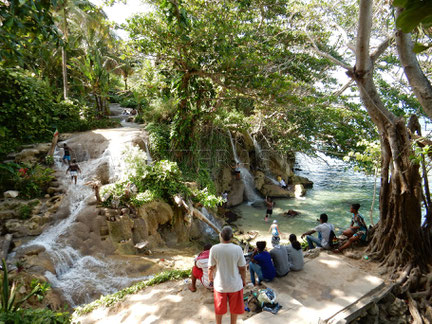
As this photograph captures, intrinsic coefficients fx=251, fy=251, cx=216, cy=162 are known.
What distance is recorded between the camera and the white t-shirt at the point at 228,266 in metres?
3.31

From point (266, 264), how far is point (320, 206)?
12.1m

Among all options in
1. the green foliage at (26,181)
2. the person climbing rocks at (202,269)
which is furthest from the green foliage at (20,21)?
the green foliage at (26,181)

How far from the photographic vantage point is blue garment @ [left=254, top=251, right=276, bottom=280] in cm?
461

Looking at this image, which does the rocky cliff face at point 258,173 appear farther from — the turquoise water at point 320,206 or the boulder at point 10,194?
the boulder at point 10,194

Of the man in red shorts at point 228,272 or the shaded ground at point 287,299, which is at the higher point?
the man in red shorts at point 228,272

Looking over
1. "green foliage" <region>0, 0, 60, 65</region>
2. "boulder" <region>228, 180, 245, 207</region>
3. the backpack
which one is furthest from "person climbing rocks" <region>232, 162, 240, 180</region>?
"green foliage" <region>0, 0, 60, 65</region>

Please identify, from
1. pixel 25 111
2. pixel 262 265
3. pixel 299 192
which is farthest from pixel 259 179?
pixel 25 111

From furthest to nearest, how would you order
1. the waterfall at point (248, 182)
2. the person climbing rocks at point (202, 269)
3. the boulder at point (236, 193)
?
the waterfall at point (248, 182), the boulder at point (236, 193), the person climbing rocks at point (202, 269)

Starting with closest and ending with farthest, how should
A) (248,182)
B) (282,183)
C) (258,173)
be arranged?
(248,182) < (282,183) < (258,173)

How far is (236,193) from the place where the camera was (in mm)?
15531

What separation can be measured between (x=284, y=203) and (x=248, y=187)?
8.03 feet

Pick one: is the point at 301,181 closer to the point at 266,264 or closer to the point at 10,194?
Answer: the point at 266,264

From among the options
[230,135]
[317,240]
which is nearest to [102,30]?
[230,135]

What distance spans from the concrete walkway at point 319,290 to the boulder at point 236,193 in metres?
9.66
